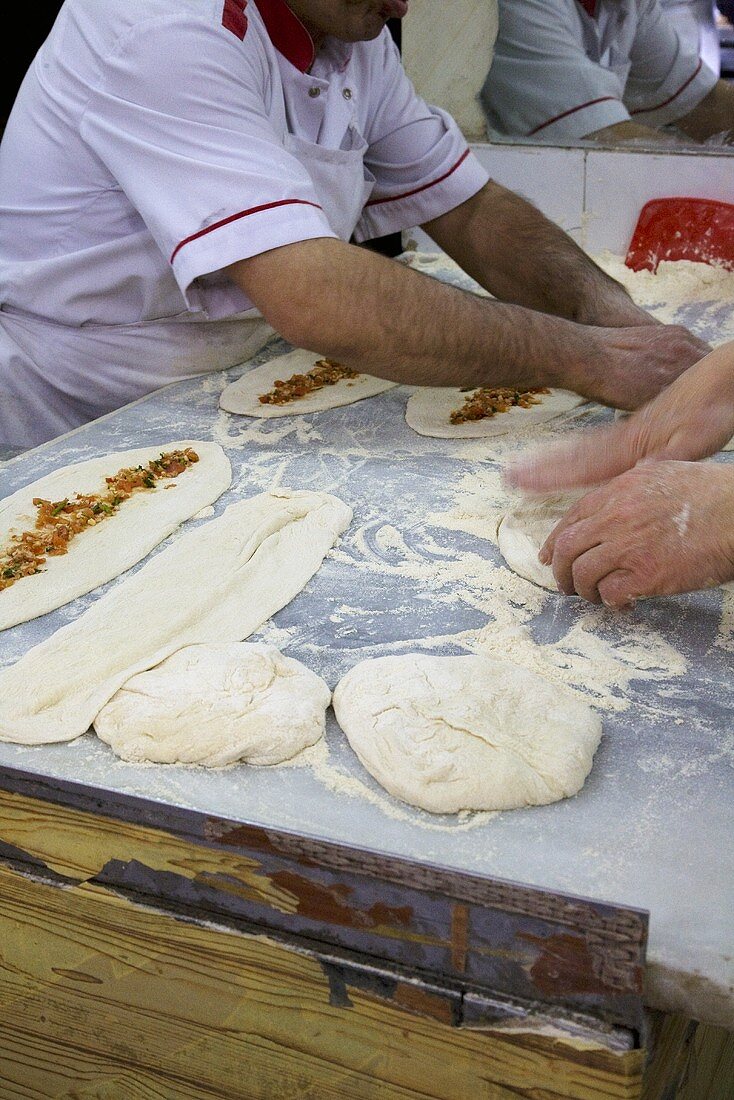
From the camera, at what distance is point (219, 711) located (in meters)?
1.30

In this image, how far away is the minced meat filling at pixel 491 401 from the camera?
2.35 m

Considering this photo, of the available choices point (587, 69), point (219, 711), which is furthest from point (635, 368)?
point (587, 69)

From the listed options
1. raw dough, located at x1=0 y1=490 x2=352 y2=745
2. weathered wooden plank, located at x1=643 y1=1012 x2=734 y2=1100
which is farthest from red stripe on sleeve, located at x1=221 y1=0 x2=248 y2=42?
weathered wooden plank, located at x1=643 y1=1012 x2=734 y2=1100

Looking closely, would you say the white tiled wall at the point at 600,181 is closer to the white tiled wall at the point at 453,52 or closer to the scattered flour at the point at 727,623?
the white tiled wall at the point at 453,52

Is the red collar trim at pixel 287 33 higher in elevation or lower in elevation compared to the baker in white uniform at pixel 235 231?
higher

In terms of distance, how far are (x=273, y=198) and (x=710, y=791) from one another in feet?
4.70

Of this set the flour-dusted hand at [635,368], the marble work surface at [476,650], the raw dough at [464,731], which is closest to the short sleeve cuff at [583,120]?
the flour-dusted hand at [635,368]

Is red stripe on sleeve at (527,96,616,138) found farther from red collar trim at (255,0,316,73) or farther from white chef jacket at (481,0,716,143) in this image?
red collar trim at (255,0,316,73)

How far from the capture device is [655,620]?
1.56 meters

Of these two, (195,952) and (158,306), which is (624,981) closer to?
(195,952)

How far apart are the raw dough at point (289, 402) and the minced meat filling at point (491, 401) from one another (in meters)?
0.20

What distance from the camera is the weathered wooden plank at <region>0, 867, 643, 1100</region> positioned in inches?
41.9

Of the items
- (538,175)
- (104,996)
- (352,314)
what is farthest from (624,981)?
(538,175)

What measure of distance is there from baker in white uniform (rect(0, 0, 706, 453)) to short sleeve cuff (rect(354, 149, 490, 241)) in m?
0.01
